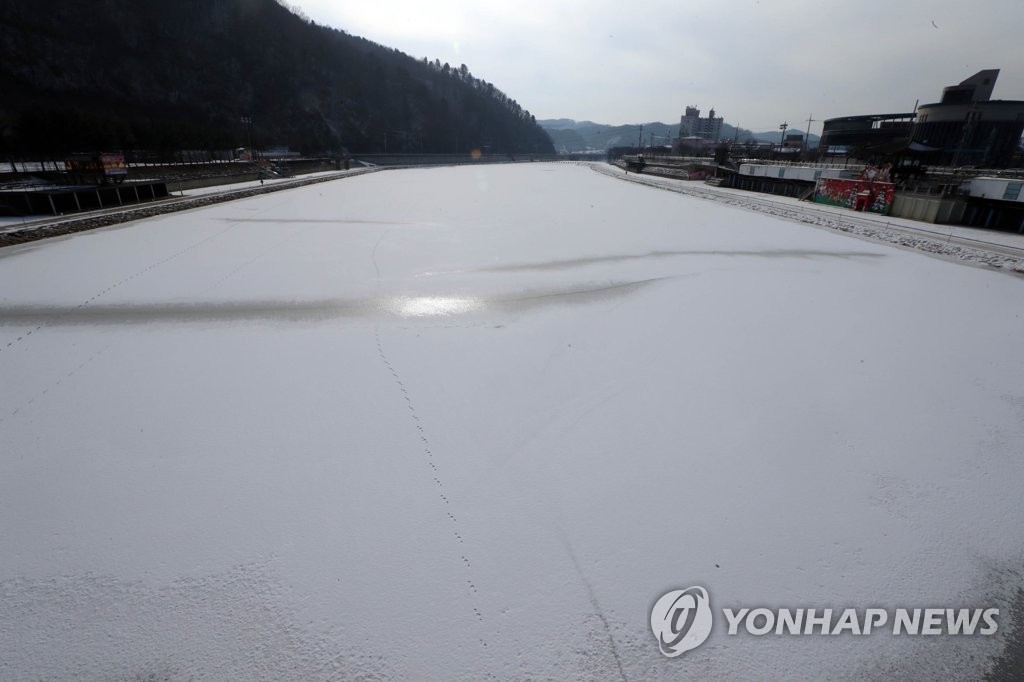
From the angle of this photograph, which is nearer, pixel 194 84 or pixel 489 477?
pixel 489 477

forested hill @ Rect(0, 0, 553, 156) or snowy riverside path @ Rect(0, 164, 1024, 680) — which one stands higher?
forested hill @ Rect(0, 0, 553, 156)

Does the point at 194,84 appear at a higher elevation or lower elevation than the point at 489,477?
higher

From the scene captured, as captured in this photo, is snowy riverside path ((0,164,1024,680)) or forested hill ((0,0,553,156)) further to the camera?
forested hill ((0,0,553,156))

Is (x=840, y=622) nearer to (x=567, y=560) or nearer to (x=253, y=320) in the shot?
(x=567, y=560)

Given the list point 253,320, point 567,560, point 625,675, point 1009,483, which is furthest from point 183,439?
A: point 1009,483
